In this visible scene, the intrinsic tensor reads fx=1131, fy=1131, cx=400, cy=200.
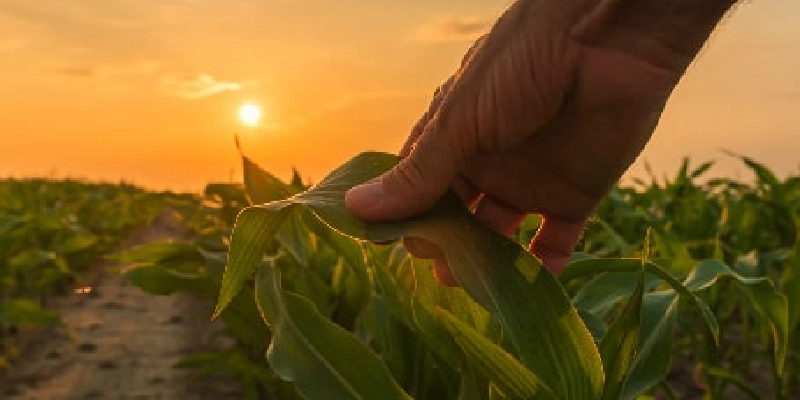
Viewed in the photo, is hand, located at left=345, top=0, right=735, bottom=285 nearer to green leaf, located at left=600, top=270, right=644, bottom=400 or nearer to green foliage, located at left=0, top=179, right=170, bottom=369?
green leaf, located at left=600, top=270, right=644, bottom=400

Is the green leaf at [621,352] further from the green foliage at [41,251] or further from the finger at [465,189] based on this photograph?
the green foliage at [41,251]

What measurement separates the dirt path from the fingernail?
2.20 metres

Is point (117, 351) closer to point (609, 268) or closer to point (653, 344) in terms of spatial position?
point (609, 268)

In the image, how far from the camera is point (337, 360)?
1.51m

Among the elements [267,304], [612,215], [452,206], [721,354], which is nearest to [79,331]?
[612,215]

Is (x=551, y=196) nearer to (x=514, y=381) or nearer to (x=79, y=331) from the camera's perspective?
(x=514, y=381)

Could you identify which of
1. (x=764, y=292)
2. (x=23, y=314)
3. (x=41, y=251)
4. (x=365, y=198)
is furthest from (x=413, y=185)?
(x=41, y=251)

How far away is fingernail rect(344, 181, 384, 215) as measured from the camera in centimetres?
130

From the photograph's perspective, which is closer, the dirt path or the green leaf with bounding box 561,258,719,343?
the green leaf with bounding box 561,258,719,343

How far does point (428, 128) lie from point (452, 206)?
0.33 ft

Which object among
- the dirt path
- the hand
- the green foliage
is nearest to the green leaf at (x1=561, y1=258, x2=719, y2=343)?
the hand

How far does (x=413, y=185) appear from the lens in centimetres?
129

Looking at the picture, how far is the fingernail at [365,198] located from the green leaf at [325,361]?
0.27 meters

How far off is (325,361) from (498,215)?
1.06 ft
